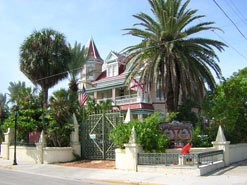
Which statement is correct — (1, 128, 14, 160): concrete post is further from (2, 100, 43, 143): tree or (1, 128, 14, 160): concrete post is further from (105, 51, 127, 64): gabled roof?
(105, 51, 127, 64): gabled roof

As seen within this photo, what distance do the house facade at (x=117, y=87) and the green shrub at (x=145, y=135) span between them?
14.0 m

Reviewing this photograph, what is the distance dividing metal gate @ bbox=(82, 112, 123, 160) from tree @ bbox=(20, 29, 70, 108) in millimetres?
7206

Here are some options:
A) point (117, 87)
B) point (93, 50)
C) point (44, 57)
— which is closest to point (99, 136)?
point (44, 57)

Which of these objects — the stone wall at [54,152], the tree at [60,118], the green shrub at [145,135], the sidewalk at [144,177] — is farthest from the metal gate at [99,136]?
the sidewalk at [144,177]

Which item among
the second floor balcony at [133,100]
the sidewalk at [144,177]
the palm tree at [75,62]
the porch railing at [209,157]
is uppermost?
the palm tree at [75,62]

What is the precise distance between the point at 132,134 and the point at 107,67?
24.2 meters

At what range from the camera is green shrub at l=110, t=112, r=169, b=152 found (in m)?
14.3

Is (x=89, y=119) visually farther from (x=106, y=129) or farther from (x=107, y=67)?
(x=107, y=67)

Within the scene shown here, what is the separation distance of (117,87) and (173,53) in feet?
51.0

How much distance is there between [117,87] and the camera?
34.5 meters

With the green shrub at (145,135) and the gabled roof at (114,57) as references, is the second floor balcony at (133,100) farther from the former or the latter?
the green shrub at (145,135)

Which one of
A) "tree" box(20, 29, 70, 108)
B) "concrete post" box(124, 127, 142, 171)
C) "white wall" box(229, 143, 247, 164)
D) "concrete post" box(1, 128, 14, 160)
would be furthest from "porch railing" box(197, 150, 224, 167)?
"concrete post" box(1, 128, 14, 160)

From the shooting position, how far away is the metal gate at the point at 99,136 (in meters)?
17.5

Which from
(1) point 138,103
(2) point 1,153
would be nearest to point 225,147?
(1) point 138,103
